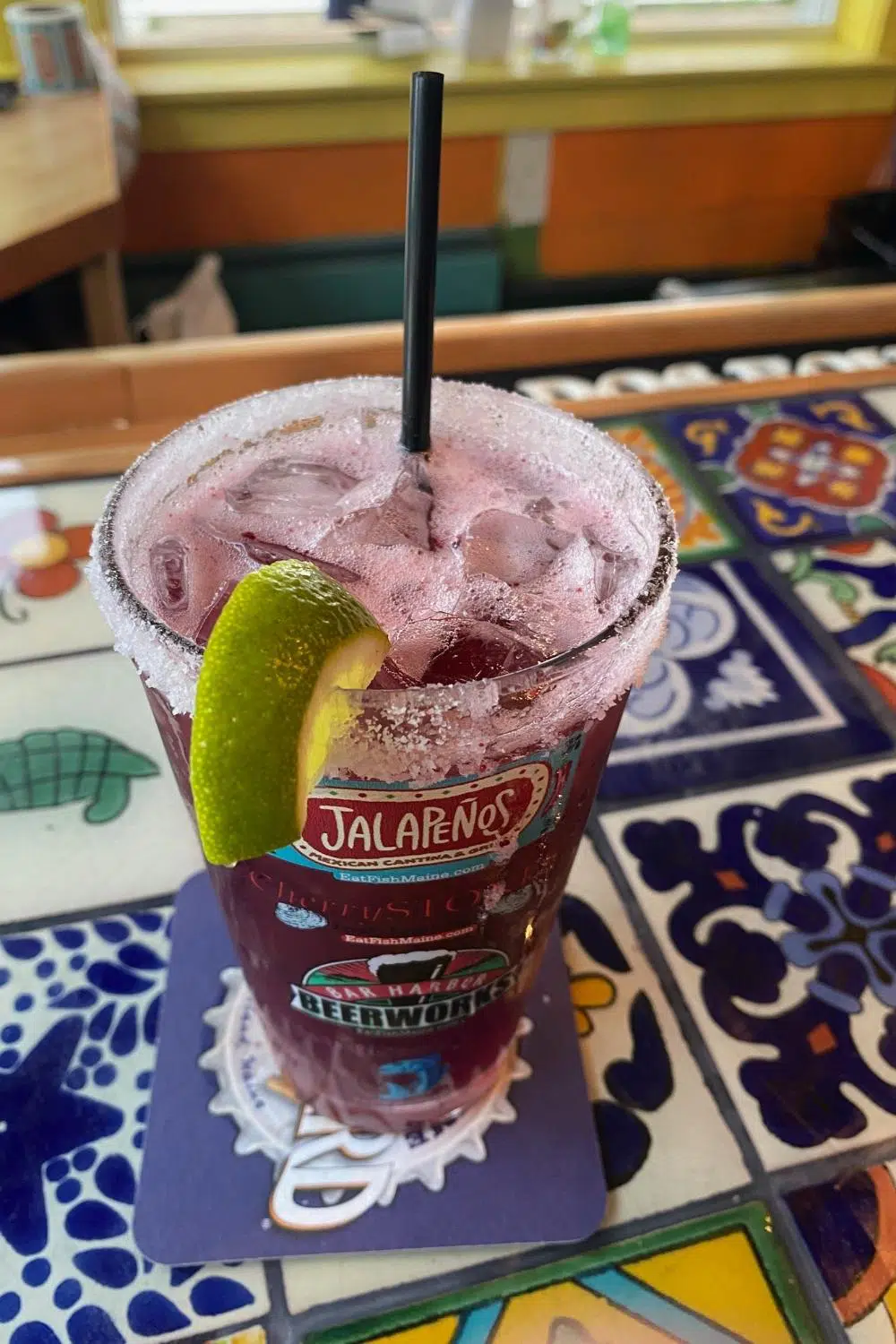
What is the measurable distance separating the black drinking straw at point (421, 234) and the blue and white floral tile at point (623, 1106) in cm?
35

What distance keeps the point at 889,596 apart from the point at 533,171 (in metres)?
2.14

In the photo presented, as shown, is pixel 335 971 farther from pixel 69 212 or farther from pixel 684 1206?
pixel 69 212

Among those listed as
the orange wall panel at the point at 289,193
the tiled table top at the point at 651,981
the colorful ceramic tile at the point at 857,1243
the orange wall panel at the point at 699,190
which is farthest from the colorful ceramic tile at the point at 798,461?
the orange wall panel at the point at 699,190

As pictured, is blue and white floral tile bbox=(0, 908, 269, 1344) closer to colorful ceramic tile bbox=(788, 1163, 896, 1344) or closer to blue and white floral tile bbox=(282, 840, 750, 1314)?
blue and white floral tile bbox=(282, 840, 750, 1314)

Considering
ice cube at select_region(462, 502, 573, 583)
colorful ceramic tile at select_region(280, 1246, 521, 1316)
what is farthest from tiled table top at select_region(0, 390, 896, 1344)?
ice cube at select_region(462, 502, 573, 583)

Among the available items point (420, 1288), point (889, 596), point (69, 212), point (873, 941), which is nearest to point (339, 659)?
point (420, 1288)

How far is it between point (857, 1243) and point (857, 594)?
20.9 inches

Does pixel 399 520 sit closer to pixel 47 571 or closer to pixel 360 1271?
pixel 360 1271

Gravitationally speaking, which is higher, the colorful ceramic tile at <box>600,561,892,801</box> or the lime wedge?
the lime wedge

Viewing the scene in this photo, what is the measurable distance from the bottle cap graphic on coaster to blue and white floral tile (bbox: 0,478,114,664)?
13.8 inches

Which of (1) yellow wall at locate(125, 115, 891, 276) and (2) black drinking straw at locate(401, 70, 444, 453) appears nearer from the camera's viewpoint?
(2) black drinking straw at locate(401, 70, 444, 453)

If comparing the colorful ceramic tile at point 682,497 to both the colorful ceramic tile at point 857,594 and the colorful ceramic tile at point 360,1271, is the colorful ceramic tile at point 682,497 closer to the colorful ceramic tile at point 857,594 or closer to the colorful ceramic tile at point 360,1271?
the colorful ceramic tile at point 857,594

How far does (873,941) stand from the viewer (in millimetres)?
674

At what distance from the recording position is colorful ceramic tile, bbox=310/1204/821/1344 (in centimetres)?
50
